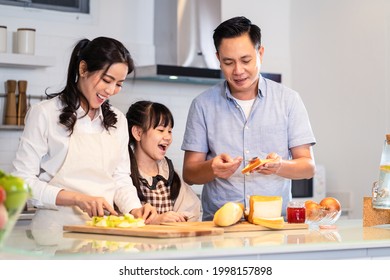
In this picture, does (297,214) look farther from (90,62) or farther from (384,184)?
(90,62)

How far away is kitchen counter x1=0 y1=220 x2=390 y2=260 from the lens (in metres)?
2.15

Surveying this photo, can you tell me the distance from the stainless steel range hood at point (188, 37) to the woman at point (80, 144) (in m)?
2.52

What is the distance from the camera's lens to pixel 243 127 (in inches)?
139

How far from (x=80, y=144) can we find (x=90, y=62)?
342 millimetres

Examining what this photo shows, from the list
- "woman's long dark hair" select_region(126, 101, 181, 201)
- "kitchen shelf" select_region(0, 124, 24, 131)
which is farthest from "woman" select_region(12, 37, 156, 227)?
"kitchen shelf" select_region(0, 124, 24, 131)

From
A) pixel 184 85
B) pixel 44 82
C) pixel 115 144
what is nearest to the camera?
pixel 115 144

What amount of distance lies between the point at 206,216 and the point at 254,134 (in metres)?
0.44

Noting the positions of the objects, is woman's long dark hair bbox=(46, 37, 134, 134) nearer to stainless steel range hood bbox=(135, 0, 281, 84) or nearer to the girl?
the girl

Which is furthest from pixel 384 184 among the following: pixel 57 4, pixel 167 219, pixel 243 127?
pixel 57 4

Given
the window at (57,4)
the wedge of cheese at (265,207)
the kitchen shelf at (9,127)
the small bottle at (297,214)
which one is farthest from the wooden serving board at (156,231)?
the window at (57,4)

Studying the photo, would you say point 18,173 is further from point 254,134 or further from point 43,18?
point 43,18

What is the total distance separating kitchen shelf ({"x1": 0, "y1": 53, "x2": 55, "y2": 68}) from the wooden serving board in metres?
2.64
